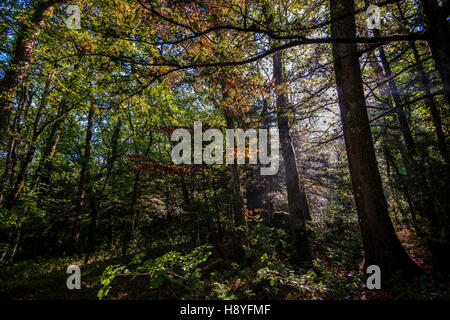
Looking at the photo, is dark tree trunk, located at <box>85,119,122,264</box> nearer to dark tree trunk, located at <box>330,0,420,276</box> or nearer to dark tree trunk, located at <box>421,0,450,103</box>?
dark tree trunk, located at <box>330,0,420,276</box>

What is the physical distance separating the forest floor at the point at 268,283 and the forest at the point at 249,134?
0.04 m

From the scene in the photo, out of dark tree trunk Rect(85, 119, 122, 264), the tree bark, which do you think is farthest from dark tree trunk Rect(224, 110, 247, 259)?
dark tree trunk Rect(85, 119, 122, 264)

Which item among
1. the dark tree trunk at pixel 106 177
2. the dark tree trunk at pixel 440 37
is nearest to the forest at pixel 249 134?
the dark tree trunk at pixel 440 37

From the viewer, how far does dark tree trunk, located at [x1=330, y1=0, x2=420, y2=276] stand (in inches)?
126

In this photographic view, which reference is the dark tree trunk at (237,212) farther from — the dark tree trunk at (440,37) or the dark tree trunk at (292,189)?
the dark tree trunk at (440,37)

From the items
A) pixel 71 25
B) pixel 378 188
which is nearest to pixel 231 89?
pixel 378 188

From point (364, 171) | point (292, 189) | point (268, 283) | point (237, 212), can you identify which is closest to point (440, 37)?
point (364, 171)

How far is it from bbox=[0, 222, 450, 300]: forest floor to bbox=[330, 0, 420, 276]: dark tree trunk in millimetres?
387

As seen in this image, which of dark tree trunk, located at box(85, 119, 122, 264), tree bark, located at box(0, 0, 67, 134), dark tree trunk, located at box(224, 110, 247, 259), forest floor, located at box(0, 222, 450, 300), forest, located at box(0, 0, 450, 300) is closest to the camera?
forest, located at box(0, 0, 450, 300)

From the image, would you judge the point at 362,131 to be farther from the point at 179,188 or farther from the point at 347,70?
the point at 179,188

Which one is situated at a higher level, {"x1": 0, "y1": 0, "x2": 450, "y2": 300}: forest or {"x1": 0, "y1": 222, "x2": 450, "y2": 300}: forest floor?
{"x1": 0, "y1": 0, "x2": 450, "y2": 300}: forest

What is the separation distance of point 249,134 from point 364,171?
4.62 metres

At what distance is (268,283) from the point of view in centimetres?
422
